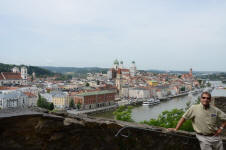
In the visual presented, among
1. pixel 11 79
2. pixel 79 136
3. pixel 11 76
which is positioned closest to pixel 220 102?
pixel 79 136

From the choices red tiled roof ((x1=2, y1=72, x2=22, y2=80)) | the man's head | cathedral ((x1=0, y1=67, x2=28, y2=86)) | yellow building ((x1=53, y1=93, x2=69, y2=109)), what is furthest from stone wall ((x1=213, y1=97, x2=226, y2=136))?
red tiled roof ((x1=2, y1=72, x2=22, y2=80))

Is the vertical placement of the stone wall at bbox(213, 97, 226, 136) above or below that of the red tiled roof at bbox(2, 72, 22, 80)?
above

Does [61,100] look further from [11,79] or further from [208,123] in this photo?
[208,123]

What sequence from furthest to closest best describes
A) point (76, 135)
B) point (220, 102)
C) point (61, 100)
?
1. point (61, 100)
2. point (220, 102)
3. point (76, 135)

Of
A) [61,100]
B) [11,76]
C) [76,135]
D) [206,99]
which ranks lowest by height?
[61,100]

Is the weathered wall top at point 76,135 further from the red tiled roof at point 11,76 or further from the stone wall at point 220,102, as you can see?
the red tiled roof at point 11,76

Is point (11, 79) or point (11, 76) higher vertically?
point (11, 76)

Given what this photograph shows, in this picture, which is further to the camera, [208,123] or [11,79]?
[11,79]

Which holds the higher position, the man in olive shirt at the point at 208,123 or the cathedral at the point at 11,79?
the man in olive shirt at the point at 208,123

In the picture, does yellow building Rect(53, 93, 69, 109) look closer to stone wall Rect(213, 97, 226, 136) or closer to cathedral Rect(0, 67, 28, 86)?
cathedral Rect(0, 67, 28, 86)

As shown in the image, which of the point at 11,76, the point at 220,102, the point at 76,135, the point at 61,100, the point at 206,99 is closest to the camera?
the point at 76,135

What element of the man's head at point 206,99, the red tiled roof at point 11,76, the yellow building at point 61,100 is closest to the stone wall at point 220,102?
the man's head at point 206,99

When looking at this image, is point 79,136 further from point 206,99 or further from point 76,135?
point 206,99

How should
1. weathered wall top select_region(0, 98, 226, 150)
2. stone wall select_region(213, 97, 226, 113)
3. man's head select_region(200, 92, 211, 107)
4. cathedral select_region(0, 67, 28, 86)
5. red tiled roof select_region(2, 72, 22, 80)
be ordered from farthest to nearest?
red tiled roof select_region(2, 72, 22, 80)
cathedral select_region(0, 67, 28, 86)
stone wall select_region(213, 97, 226, 113)
man's head select_region(200, 92, 211, 107)
weathered wall top select_region(0, 98, 226, 150)
